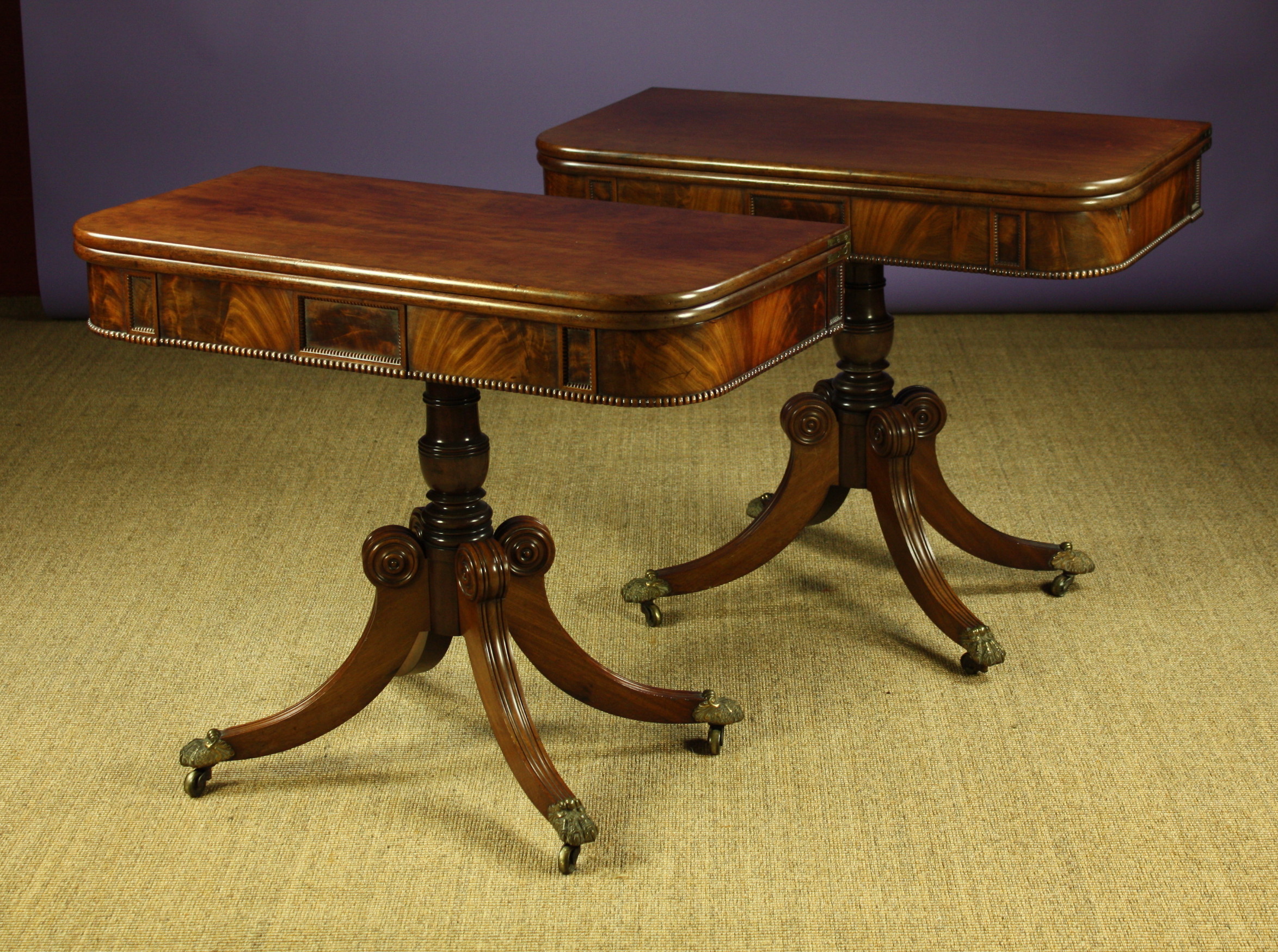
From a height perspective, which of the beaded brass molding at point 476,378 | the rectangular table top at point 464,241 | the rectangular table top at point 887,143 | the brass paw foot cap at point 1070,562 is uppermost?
the rectangular table top at point 887,143

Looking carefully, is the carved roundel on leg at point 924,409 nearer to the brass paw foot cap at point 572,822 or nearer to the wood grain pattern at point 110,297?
the brass paw foot cap at point 572,822

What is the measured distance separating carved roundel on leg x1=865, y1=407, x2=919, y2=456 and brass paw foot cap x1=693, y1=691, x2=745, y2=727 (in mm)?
545

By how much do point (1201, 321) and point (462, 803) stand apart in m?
3.05

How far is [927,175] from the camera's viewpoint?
236cm

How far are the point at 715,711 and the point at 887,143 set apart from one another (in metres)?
0.94

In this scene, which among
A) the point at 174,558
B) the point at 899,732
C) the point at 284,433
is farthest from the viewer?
the point at 284,433

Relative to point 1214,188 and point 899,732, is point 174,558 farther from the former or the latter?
point 1214,188

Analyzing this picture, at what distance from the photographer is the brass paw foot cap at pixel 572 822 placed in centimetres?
209

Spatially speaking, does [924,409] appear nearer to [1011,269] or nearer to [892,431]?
[892,431]

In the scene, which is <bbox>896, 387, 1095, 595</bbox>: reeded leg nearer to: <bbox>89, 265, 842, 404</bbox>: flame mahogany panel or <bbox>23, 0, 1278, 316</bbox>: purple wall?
<bbox>89, 265, 842, 404</bbox>: flame mahogany panel

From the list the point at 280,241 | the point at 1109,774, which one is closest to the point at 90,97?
the point at 280,241

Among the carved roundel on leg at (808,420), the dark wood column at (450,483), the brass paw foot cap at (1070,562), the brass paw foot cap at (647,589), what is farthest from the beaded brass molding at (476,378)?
the brass paw foot cap at (1070,562)

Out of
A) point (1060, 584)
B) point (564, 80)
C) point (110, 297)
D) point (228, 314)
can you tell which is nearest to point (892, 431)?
point (1060, 584)

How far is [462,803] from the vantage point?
2.27 meters
